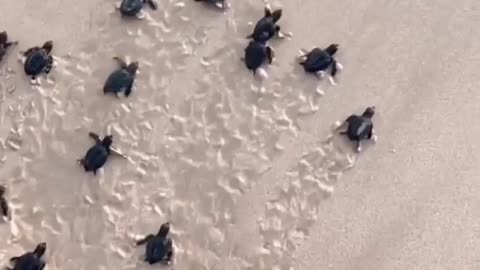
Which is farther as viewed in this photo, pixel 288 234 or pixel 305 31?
pixel 305 31

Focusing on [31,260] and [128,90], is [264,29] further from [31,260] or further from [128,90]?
[31,260]

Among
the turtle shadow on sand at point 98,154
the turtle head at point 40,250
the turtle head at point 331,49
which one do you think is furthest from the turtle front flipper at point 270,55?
the turtle head at point 40,250

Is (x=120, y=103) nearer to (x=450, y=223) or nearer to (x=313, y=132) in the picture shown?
(x=313, y=132)

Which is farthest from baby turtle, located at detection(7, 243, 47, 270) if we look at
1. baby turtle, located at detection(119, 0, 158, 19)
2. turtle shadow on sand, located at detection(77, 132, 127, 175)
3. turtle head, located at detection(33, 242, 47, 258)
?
baby turtle, located at detection(119, 0, 158, 19)

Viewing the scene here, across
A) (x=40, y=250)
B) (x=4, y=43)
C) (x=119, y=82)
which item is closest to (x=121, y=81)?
(x=119, y=82)

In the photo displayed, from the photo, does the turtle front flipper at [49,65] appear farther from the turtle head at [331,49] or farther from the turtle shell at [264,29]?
the turtle head at [331,49]

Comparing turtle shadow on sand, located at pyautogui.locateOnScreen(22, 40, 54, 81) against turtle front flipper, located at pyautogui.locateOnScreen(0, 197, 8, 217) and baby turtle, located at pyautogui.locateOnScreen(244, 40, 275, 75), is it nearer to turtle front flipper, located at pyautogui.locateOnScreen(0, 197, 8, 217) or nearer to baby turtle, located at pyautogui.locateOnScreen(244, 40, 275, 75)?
turtle front flipper, located at pyautogui.locateOnScreen(0, 197, 8, 217)

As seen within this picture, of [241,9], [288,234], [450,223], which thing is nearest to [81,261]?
[288,234]
